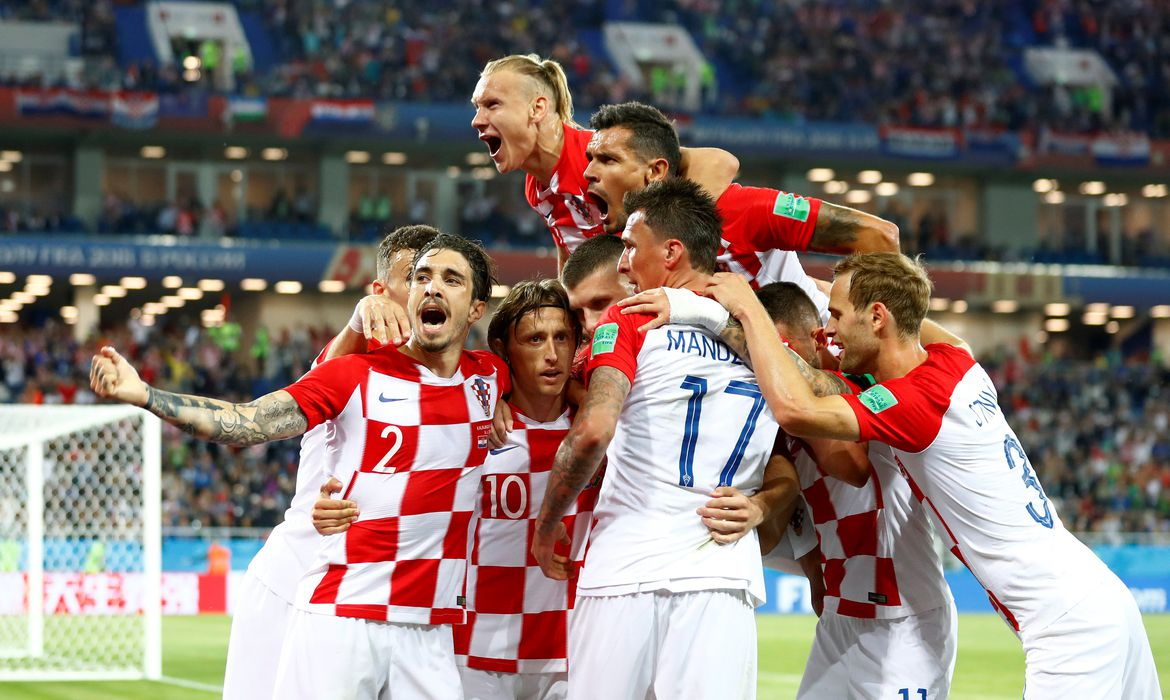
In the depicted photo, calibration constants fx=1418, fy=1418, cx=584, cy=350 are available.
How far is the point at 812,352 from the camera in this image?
229 inches

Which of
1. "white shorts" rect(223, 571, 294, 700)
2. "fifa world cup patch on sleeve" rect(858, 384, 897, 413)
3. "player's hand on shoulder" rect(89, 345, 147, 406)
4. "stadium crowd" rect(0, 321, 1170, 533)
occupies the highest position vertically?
"player's hand on shoulder" rect(89, 345, 147, 406)

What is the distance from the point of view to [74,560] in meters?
17.0

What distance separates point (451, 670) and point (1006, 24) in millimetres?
42843

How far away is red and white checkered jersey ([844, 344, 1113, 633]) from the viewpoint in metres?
5.17

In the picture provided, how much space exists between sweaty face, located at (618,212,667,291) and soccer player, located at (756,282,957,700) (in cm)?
70

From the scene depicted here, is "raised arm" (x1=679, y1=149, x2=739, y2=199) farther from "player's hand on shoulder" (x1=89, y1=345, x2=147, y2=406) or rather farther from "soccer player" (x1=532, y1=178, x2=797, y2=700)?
"player's hand on shoulder" (x1=89, y1=345, x2=147, y2=406)

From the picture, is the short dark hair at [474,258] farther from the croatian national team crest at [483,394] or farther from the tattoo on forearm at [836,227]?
the tattoo on forearm at [836,227]

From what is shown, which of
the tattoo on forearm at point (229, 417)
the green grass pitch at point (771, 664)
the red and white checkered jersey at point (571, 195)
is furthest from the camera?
the green grass pitch at point (771, 664)

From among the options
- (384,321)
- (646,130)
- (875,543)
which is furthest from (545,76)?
(875,543)

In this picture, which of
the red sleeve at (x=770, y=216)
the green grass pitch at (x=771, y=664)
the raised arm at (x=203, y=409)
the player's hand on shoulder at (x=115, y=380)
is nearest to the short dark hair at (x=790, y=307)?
the red sleeve at (x=770, y=216)

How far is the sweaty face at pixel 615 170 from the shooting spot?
19.7 ft

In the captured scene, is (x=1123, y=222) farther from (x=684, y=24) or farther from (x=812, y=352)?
(x=812, y=352)

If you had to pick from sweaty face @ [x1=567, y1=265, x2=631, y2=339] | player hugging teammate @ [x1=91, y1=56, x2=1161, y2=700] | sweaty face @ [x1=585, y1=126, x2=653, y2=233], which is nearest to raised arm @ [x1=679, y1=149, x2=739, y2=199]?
player hugging teammate @ [x1=91, y1=56, x2=1161, y2=700]

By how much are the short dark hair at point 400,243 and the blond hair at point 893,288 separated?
1.82 meters
